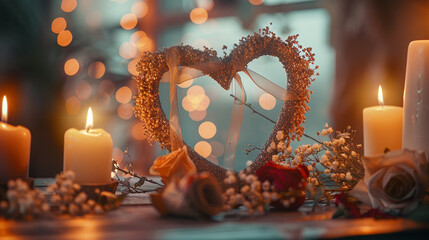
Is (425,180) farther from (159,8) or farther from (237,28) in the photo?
(159,8)

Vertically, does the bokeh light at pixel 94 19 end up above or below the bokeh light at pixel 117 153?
above

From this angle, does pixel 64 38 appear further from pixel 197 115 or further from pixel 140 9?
pixel 197 115

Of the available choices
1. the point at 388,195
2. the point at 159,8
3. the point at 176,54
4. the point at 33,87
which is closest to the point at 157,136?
the point at 176,54

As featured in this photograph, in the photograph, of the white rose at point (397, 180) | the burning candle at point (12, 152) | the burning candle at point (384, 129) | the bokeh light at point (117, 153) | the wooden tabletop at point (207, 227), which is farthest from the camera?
the bokeh light at point (117, 153)

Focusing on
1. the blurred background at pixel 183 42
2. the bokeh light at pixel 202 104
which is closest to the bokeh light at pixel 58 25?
the blurred background at pixel 183 42

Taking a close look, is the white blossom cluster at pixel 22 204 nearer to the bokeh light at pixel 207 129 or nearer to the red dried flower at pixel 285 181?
the red dried flower at pixel 285 181

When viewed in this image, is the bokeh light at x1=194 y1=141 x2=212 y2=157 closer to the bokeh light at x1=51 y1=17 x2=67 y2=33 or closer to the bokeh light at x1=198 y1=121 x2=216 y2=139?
the bokeh light at x1=198 y1=121 x2=216 y2=139
